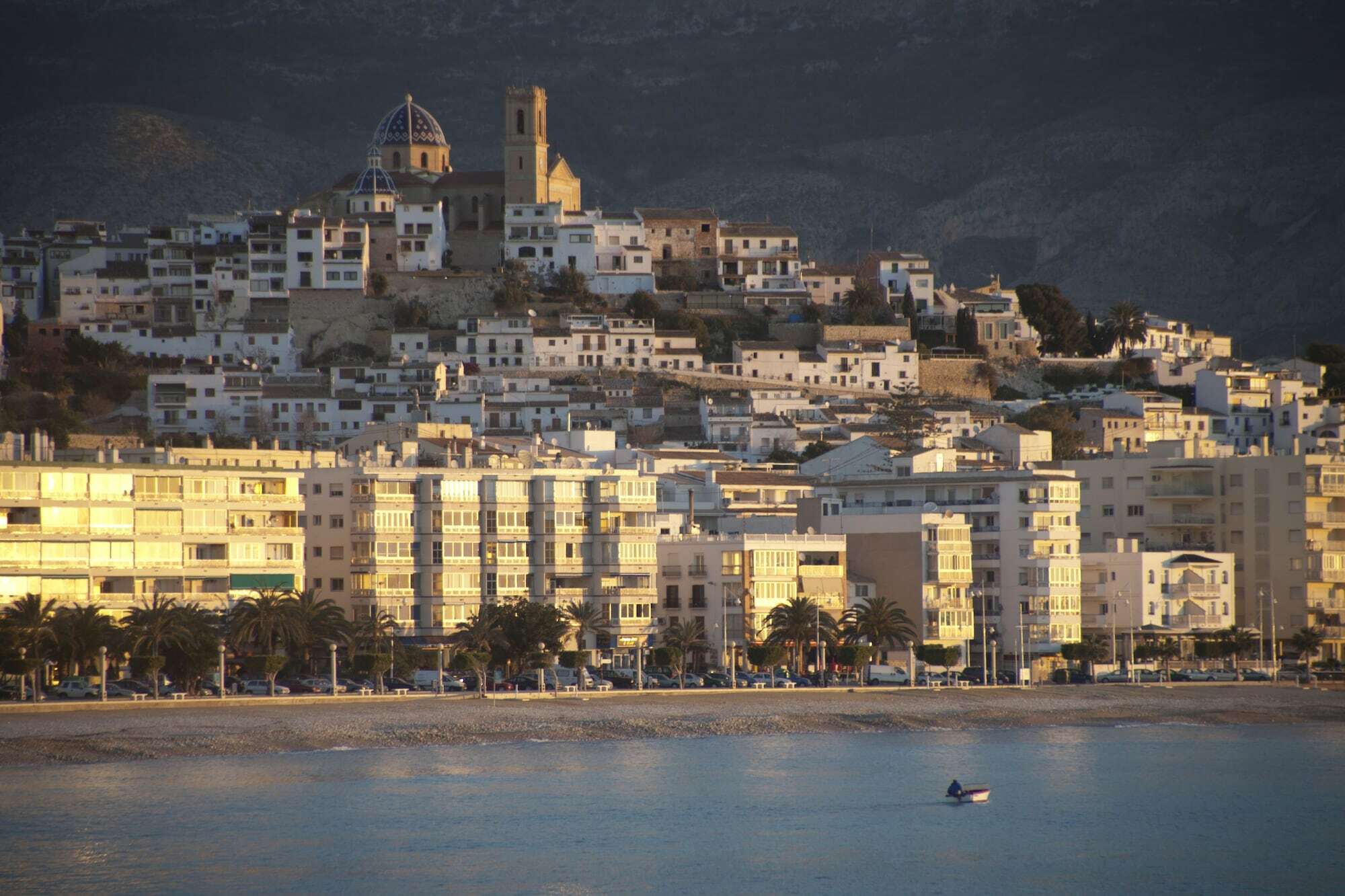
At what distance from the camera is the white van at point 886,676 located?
80.2 metres

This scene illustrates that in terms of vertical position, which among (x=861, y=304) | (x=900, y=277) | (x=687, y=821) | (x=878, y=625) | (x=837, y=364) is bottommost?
(x=687, y=821)

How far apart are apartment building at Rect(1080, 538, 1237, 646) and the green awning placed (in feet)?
106

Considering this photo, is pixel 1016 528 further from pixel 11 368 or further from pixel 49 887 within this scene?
pixel 11 368

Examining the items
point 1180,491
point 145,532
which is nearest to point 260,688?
point 145,532

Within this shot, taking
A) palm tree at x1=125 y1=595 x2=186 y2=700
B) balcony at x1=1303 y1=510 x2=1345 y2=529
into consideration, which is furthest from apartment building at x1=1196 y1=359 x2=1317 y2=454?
palm tree at x1=125 y1=595 x2=186 y2=700

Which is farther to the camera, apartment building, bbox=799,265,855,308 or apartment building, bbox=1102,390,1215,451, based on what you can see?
apartment building, bbox=799,265,855,308

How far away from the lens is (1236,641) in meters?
88.6

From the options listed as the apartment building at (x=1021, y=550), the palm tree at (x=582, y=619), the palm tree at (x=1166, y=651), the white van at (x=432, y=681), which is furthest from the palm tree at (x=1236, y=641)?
the white van at (x=432, y=681)

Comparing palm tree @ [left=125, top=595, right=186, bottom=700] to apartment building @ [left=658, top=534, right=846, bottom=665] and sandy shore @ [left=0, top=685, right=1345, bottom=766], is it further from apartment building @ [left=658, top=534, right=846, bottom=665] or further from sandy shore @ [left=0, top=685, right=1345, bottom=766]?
apartment building @ [left=658, top=534, right=846, bottom=665]

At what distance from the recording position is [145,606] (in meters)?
70.6

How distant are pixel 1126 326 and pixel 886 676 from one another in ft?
250

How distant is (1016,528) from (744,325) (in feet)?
193

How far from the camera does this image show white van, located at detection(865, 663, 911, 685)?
263ft

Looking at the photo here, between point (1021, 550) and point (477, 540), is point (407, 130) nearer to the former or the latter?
point (1021, 550)
